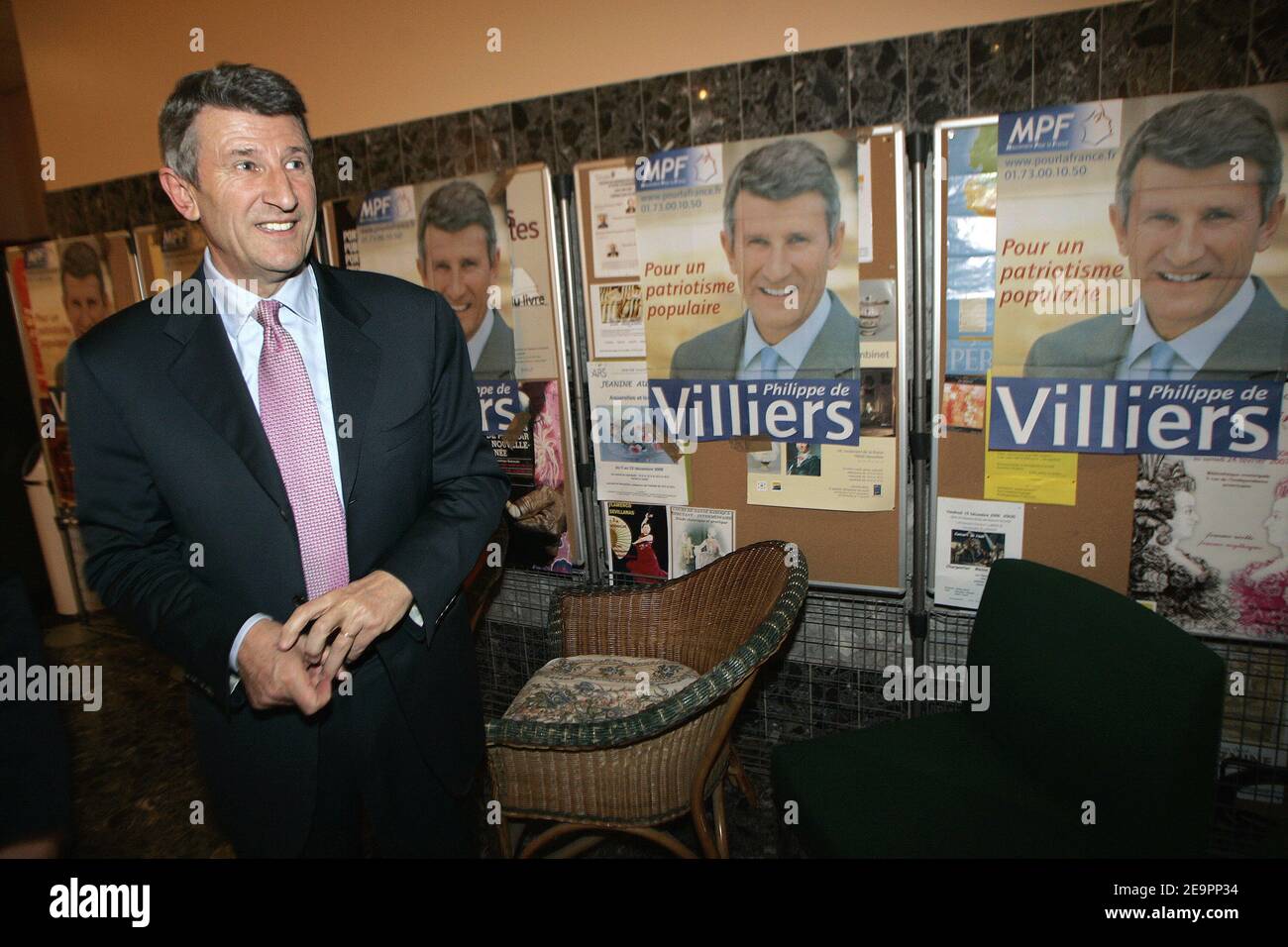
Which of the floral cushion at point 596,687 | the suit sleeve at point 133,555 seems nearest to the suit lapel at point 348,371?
the suit sleeve at point 133,555

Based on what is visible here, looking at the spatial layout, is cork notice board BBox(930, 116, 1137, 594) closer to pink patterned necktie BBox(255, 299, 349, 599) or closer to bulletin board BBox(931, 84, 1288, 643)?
bulletin board BBox(931, 84, 1288, 643)

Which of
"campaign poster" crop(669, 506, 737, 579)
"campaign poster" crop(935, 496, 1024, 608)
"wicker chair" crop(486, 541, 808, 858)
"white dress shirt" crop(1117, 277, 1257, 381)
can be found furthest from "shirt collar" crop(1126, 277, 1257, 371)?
"campaign poster" crop(669, 506, 737, 579)

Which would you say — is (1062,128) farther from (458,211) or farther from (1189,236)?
(458,211)

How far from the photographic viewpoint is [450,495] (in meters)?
1.50

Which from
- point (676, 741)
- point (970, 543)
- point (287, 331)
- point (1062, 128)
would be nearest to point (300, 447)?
point (287, 331)

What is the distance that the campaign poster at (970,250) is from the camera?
2180mm

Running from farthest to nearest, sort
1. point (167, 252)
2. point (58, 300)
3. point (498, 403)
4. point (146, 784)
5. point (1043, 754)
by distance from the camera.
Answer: point (58, 300) → point (167, 252) → point (146, 784) → point (498, 403) → point (1043, 754)

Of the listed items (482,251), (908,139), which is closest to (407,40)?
(482,251)

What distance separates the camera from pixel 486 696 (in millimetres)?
3457

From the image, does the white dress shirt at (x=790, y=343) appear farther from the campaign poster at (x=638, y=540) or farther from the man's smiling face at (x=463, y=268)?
the man's smiling face at (x=463, y=268)

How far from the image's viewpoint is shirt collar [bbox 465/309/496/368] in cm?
297

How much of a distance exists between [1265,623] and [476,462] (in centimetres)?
222

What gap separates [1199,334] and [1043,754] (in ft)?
3.97
